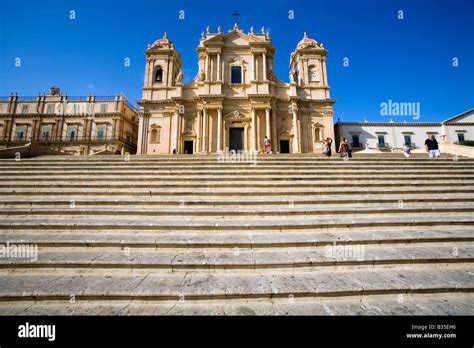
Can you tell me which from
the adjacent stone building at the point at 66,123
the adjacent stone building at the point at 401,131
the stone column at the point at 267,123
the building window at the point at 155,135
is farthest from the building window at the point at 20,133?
the adjacent stone building at the point at 401,131

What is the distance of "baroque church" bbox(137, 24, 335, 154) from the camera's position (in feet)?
74.4

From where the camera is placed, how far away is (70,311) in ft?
9.27

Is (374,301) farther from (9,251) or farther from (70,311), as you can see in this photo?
(9,251)

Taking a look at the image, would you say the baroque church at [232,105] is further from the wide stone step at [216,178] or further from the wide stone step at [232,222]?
the wide stone step at [232,222]

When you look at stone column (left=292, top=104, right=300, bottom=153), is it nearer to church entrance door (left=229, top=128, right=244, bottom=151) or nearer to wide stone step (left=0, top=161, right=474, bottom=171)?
church entrance door (left=229, top=128, right=244, bottom=151)

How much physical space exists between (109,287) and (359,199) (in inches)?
255

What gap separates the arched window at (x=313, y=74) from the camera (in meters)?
25.2

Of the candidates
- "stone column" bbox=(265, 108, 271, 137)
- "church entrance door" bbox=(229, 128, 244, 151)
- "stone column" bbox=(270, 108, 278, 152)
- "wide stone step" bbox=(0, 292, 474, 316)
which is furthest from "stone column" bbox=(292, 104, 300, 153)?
"wide stone step" bbox=(0, 292, 474, 316)

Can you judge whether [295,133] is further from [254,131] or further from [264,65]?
[264,65]

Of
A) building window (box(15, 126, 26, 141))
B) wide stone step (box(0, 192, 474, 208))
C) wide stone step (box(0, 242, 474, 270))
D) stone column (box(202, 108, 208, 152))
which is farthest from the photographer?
building window (box(15, 126, 26, 141))

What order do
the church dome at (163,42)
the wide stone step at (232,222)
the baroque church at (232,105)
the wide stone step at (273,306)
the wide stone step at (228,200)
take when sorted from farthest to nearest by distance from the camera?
the church dome at (163,42)
the baroque church at (232,105)
the wide stone step at (228,200)
the wide stone step at (232,222)
the wide stone step at (273,306)

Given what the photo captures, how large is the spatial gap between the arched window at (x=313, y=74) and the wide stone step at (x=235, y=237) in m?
23.9

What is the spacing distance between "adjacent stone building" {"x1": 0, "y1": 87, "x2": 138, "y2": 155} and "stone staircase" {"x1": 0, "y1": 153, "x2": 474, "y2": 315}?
26318 mm
